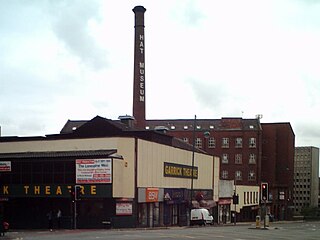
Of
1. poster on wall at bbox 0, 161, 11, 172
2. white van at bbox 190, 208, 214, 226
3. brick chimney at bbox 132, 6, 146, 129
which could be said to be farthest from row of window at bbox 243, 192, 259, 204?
poster on wall at bbox 0, 161, 11, 172

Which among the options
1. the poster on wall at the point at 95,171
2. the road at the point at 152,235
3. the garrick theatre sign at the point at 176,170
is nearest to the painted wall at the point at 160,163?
the garrick theatre sign at the point at 176,170

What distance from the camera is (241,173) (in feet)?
404

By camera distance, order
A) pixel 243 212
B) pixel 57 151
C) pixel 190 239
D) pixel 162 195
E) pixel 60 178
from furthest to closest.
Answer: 1. pixel 243 212
2. pixel 162 195
3. pixel 57 151
4. pixel 60 178
5. pixel 190 239

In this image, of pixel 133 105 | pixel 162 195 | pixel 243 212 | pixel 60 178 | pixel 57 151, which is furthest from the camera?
pixel 243 212

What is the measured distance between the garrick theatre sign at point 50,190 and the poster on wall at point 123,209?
227 cm

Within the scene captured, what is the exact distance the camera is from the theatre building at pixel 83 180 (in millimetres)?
54344

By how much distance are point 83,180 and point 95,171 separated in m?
1.37

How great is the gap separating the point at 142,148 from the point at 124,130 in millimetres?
8568

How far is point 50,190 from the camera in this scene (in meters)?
55.2

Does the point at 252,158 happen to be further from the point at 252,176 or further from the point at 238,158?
the point at 252,176

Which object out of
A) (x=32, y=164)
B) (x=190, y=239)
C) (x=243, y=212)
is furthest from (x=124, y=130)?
(x=243, y=212)

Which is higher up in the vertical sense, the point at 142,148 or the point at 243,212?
the point at 142,148

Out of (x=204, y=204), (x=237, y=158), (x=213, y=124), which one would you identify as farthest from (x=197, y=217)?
(x=213, y=124)

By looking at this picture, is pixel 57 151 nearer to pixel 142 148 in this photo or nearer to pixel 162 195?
pixel 142 148
